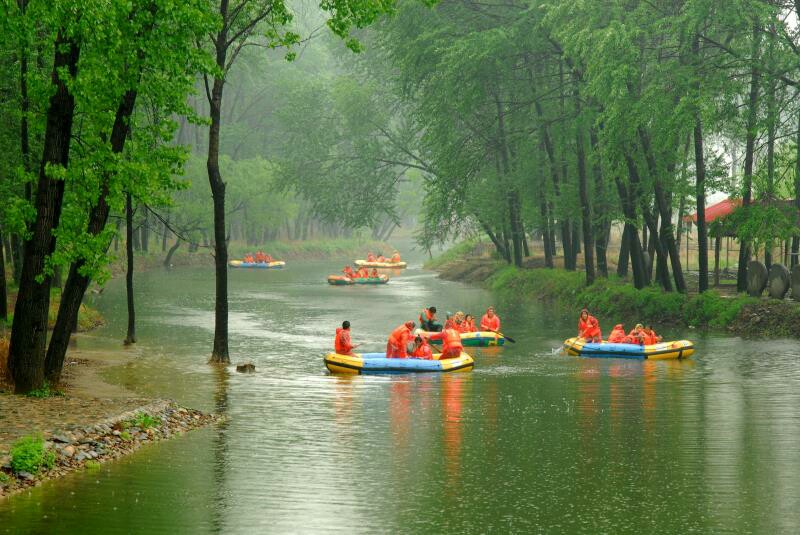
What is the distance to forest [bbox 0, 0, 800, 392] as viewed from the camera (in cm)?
1867

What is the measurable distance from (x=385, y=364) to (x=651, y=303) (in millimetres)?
15933

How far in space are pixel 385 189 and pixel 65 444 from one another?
5619 centimetres

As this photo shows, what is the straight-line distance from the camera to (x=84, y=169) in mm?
18469

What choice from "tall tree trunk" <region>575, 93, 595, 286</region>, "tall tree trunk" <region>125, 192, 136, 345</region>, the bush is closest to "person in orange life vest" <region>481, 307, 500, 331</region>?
"tall tree trunk" <region>125, 192, 136, 345</region>

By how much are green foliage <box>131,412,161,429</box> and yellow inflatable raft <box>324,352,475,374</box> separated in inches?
352

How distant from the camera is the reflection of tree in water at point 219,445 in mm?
13388

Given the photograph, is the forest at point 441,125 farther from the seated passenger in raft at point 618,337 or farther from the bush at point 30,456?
the seated passenger in raft at point 618,337

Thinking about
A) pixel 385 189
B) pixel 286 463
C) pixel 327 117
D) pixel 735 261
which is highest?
pixel 327 117

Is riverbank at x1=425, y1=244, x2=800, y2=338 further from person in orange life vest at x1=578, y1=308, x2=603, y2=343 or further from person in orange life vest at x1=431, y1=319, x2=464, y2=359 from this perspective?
person in orange life vest at x1=431, y1=319, x2=464, y2=359

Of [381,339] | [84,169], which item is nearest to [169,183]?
[84,169]

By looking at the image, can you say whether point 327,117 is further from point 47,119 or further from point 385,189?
point 47,119

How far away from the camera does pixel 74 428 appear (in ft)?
54.0

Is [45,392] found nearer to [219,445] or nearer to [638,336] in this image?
[219,445]

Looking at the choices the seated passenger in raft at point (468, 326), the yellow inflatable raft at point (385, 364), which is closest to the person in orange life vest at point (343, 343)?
the yellow inflatable raft at point (385, 364)
